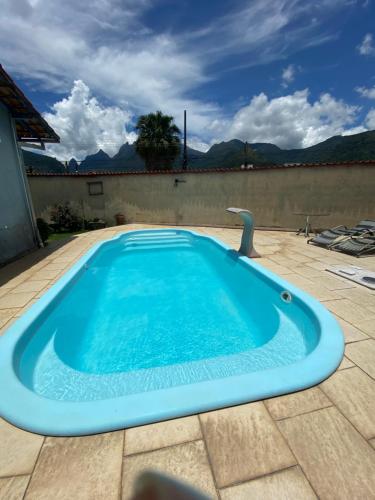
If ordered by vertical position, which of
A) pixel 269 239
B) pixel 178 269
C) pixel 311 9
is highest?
pixel 311 9

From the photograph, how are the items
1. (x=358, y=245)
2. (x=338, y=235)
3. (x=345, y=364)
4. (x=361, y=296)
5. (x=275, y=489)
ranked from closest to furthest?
(x=275, y=489), (x=345, y=364), (x=361, y=296), (x=358, y=245), (x=338, y=235)

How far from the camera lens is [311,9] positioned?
5465 mm

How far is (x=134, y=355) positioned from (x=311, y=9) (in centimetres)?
865

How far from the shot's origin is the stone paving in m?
1.21

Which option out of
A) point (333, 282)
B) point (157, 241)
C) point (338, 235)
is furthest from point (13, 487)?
point (338, 235)

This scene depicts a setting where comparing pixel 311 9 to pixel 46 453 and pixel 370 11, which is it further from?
pixel 46 453

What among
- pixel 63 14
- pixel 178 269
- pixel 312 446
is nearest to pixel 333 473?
pixel 312 446

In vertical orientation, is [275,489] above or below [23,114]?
below

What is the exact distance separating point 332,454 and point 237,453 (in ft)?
1.92

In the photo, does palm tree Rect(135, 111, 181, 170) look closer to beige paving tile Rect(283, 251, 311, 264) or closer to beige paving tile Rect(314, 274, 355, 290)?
beige paving tile Rect(283, 251, 311, 264)

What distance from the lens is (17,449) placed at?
4.67 feet

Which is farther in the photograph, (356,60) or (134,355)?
(356,60)

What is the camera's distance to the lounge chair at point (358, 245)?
17.7 feet

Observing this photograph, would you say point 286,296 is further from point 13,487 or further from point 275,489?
point 13,487
